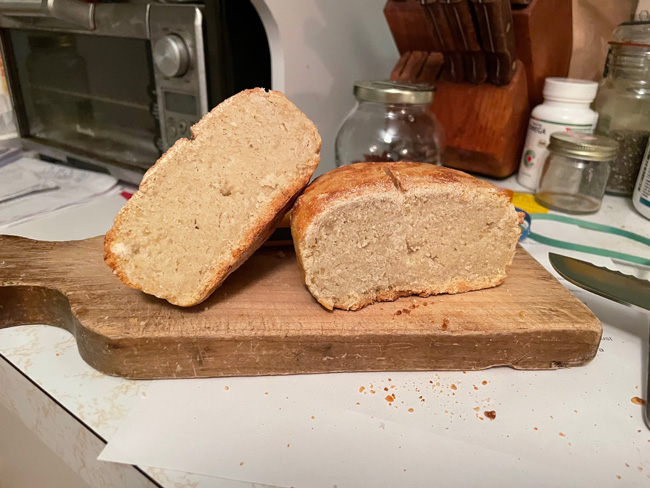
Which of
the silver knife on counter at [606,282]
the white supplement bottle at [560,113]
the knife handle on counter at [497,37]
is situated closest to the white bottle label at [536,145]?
the white supplement bottle at [560,113]

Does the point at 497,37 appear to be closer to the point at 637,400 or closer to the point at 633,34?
the point at 633,34

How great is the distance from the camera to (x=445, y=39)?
1.63m

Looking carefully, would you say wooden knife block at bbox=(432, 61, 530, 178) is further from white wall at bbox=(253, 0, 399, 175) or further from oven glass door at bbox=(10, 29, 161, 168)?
oven glass door at bbox=(10, 29, 161, 168)

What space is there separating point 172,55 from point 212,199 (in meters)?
0.62

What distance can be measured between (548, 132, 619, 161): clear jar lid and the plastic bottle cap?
0.17m

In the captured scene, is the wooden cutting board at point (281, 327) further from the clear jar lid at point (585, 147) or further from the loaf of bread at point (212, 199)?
the clear jar lid at point (585, 147)

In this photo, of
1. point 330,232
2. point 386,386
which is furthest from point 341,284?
point 386,386

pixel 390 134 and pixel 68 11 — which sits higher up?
pixel 68 11

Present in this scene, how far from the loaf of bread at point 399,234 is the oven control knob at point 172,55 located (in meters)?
0.62

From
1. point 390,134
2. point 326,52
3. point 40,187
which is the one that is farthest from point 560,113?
point 40,187

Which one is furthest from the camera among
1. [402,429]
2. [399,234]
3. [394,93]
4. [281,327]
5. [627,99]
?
[627,99]

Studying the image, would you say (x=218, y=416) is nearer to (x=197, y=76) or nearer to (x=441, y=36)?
(x=197, y=76)

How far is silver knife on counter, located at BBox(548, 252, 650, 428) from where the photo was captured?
3.20ft

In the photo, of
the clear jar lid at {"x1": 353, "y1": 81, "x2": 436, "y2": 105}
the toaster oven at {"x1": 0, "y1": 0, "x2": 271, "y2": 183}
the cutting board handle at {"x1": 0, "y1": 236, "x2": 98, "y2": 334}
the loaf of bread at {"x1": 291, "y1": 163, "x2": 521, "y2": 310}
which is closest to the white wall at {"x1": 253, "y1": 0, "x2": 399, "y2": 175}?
the toaster oven at {"x1": 0, "y1": 0, "x2": 271, "y2": 183}
